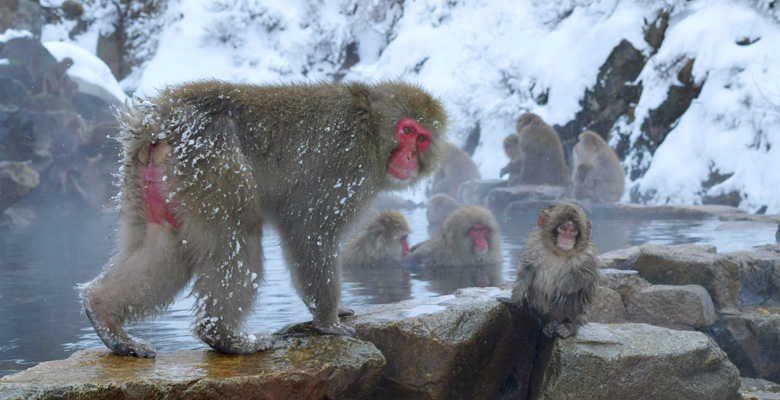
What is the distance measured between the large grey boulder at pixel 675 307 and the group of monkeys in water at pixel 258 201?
0.89 meters

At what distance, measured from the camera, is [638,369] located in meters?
2.62

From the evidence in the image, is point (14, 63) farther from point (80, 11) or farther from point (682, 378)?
point (682, 378)

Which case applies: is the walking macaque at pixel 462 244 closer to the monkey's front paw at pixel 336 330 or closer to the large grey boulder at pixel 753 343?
the large grey boulder at pixel 753 343

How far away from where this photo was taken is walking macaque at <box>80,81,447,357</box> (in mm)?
2408

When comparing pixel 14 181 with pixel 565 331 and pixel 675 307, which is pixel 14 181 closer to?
pixel 675 307

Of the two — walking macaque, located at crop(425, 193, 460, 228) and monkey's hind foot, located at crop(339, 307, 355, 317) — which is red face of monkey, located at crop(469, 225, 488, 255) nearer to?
walking macaque, located at crop(425, 193, 460, 228)

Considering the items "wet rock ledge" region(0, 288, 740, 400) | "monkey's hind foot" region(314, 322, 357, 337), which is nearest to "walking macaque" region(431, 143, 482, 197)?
"wet rock ledge" region(0, 288, 740, 400)

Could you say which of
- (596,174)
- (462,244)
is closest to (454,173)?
(596,174)

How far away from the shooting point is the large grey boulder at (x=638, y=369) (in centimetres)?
262

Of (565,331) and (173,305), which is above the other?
(173,305)

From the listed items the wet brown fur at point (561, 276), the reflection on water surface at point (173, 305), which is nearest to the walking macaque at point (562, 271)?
the wet brown fur at point (561, 276)

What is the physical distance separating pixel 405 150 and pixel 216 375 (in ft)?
3.38

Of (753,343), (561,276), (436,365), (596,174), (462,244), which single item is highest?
(596,174)

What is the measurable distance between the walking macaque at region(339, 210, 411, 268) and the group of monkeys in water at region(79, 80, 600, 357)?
3.16 m
